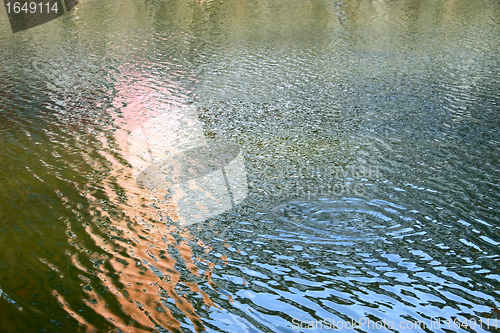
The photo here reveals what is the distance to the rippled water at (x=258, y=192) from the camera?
273 inches

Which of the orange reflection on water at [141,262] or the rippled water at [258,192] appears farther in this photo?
the rippled water at [258,192]

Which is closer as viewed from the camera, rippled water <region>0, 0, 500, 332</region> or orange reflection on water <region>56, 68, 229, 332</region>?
orange reflection on water <region>56, 68, 229, 332</region>

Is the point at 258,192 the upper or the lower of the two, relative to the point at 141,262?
lower

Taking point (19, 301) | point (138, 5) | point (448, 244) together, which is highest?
point (138, 5)

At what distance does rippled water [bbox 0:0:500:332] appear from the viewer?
6938 mm

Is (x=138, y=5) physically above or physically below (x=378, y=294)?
above

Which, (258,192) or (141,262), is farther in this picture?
(258,192)

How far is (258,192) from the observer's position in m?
10.3

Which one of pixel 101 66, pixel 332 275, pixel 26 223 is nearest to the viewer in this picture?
pixel 332 275

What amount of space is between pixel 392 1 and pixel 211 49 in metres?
21.3

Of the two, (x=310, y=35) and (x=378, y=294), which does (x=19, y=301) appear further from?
(x=310, y=35)

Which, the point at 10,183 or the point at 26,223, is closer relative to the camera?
the point at 26,223

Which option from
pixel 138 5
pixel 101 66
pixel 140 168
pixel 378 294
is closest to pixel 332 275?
pixel 378 294

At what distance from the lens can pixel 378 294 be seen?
707cm
